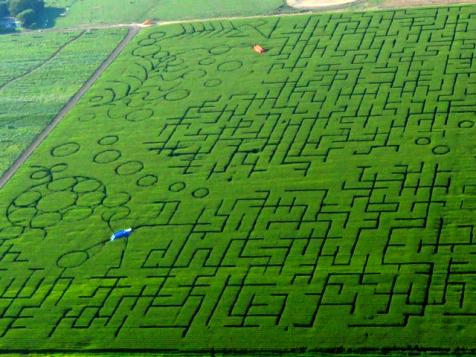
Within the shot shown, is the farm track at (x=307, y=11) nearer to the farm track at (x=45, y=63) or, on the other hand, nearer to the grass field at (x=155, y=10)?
the grass field at (x=155, y=10)

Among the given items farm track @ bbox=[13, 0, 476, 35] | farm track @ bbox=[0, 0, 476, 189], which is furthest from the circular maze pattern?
farm track @ bbox=[13, 0, 476, 35]

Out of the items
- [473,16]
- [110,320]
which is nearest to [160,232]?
[110,320]

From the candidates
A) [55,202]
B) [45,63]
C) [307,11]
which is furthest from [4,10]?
[55,202]

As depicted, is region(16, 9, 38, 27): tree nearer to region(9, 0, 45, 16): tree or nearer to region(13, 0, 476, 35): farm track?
region(9, 0, 45, 16): tree

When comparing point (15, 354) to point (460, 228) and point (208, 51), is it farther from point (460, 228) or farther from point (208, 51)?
point (208, 51)

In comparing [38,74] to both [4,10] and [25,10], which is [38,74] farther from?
[4,10]

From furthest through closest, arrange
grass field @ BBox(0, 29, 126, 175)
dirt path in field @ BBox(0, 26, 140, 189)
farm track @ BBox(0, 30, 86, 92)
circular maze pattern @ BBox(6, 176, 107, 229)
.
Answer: farm track @ BBox(0, 30, 86, 92), grass field @ BBox(0, 29, 126, 175), dirt path in field @ BBox(0, 26, 140, 189), circular maze pattern @ BBox(6, 176, 107, 229)
